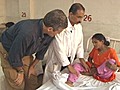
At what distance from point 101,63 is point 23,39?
990 mm

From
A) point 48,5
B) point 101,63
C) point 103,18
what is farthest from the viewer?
point 48,5

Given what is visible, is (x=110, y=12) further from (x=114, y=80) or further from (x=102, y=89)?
(x=102, y=89)

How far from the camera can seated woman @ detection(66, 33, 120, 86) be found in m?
2.26

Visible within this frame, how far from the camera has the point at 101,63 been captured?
2.37 meters

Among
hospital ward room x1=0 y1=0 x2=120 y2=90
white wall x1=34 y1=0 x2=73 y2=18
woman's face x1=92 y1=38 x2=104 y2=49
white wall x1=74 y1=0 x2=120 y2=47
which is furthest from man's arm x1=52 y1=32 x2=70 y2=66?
white wall x1=34 y1=0 x2=73 y2=18

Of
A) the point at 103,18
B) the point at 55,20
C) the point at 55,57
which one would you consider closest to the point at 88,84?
the point at 55,57

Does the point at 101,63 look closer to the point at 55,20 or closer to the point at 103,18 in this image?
the point at 55,20

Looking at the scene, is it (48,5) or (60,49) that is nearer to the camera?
(60,49)

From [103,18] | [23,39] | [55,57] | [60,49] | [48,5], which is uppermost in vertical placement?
[48,5]

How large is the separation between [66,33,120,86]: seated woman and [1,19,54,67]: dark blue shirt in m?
0.54

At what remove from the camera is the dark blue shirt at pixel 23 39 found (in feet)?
5.92

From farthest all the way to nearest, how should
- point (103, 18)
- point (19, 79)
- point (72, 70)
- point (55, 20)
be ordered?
point (103, 18), point (72, 70), point (19, 79), point (55, 20)

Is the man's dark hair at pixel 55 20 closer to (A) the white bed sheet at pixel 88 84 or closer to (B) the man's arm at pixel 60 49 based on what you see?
(B) the man's arm at pixel 60 49

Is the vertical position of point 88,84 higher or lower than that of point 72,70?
lower
